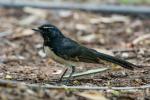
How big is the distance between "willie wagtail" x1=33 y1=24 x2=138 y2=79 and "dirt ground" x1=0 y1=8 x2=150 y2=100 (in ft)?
0.88

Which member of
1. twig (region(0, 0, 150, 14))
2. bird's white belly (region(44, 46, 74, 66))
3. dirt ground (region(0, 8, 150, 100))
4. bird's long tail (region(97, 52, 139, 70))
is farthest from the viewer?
twig (region(0, 0, 150, 14))

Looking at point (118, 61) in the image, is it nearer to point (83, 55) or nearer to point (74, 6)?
point (83, 55)

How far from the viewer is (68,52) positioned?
28.3 ft

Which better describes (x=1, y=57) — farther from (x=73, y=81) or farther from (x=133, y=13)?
(x=133, y=13)

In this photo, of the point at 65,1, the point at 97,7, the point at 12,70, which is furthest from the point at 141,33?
the point at 12,70

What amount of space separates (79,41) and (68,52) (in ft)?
14.4

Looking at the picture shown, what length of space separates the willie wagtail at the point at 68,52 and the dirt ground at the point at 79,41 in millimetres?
268

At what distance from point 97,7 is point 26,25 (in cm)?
199

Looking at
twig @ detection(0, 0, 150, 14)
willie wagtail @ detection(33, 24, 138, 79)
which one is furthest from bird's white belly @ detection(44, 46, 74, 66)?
twig @ detection(0, 0, 150, 14)

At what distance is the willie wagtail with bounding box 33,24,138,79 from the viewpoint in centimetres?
857

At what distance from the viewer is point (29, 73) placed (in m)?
9.16

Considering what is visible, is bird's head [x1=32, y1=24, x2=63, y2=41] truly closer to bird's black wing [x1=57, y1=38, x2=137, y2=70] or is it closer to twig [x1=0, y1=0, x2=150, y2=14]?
bird's black wing [x1=57, y1=38, x2=137, y2=70]

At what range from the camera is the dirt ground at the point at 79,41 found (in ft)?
24.9

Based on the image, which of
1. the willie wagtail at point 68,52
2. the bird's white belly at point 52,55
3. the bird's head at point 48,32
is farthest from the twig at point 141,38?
the bird's white belly at point 52,55
